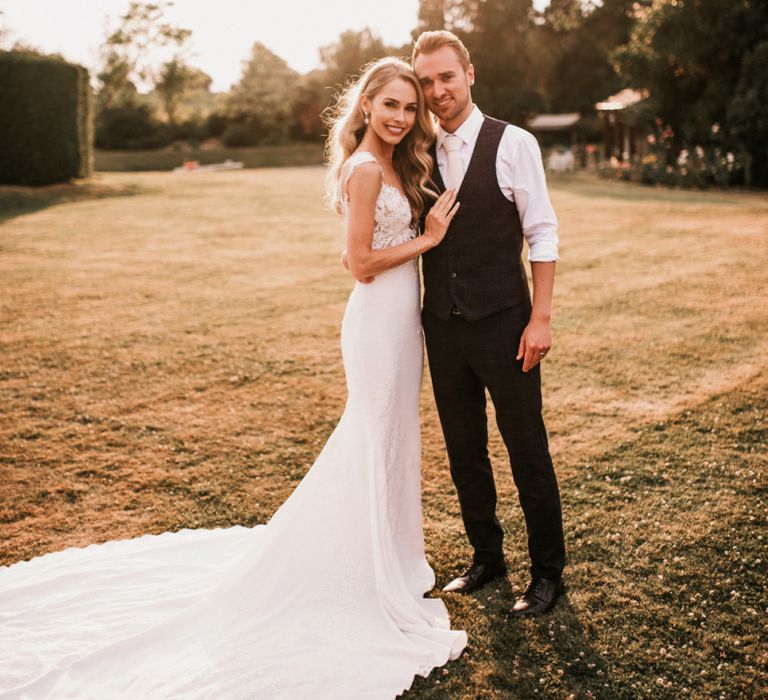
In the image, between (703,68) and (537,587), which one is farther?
(703,68)

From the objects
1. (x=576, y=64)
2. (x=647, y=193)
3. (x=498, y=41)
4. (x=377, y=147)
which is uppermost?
(x=498, y=41)

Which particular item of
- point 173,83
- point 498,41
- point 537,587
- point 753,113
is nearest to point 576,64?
point 498,41

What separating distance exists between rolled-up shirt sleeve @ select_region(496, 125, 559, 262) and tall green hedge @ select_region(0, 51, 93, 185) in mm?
18622

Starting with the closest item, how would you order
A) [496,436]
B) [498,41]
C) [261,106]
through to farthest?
[496,436], [261,106], [498,41]

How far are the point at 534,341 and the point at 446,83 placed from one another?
117cm

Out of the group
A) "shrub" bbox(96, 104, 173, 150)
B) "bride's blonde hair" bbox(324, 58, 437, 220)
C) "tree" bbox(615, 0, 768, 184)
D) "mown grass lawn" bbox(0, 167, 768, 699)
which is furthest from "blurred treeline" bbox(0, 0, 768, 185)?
"bride's blonde hair" bbox(324, 58, 437, 220)

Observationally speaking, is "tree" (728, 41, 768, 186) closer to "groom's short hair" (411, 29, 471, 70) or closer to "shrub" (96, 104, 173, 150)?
"groom's short hair" (411, 29, 471, 70)

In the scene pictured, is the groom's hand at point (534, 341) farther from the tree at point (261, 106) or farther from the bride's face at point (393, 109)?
the tree at point (261, 106)

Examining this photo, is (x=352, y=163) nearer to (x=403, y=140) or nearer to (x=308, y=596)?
(x=403, y=140)

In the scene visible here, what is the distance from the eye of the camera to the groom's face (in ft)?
9.97

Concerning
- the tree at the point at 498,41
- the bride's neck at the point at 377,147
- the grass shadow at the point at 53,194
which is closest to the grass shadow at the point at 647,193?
the grass shadow at the point at 53,194

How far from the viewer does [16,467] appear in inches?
192

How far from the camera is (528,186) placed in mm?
2996

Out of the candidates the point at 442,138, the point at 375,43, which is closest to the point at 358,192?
the point at 442,138
